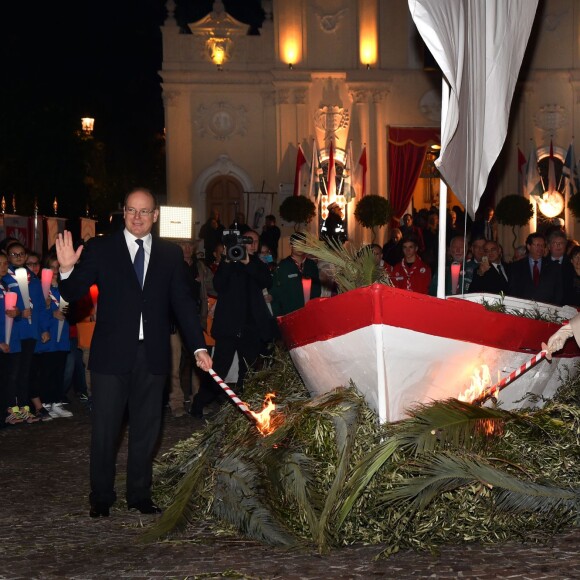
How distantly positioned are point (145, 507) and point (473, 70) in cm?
382

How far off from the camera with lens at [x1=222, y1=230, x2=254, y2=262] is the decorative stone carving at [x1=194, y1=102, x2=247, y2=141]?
23262 mm

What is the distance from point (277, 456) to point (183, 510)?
681mm

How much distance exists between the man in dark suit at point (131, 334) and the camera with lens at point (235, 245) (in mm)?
4143

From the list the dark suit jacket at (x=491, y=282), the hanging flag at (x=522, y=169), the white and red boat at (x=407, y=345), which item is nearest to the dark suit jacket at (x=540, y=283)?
the dark suit jacket at (x=491, y=282)

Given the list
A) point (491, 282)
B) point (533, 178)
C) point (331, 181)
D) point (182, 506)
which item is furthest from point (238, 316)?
point (533, 178)

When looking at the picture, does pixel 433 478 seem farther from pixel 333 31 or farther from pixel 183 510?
pixel 333 31

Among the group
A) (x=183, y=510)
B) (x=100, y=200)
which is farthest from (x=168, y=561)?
(x=100, y=200)

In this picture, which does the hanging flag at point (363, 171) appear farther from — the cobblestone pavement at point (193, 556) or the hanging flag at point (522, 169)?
the cobblestone pavement at point (193, 556)

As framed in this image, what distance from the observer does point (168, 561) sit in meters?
6.89

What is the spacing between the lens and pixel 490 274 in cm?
1399

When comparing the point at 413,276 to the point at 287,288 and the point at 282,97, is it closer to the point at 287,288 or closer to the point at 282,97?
the point at 287,288

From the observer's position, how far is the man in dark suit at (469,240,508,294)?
45.5 ft

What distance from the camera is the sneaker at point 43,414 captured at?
44.0 ft

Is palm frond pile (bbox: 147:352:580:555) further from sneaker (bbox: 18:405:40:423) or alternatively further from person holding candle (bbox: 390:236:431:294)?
person holding candle (bbox: 390:236:431:294)
